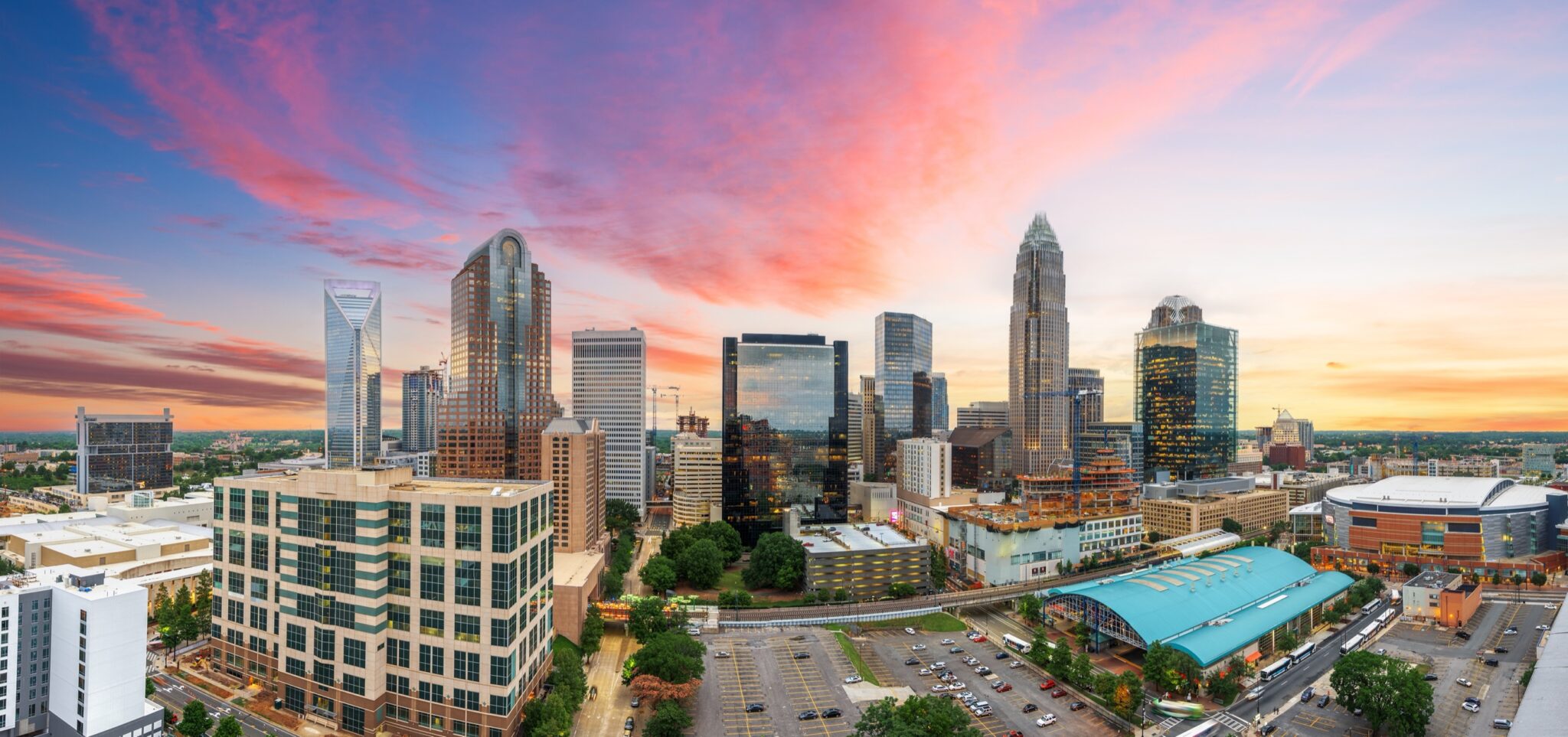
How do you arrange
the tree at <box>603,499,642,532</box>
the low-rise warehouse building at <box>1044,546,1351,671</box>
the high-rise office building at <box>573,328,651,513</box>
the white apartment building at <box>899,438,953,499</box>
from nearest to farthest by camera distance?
the low-rise warehouse building at <box>1044,546,1351,671</box> → the white apartment building at <box>899,438,953,499</box> → the tree at <box>603,499,642,532</box> → the high-rise office building at <box>573,328,651,513</box>

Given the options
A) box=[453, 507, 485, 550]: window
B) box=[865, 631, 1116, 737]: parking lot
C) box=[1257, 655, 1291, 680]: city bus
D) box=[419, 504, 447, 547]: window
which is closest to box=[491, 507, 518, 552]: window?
box=[453, 507, 485, 550]: window

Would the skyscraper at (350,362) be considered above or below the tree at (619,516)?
above

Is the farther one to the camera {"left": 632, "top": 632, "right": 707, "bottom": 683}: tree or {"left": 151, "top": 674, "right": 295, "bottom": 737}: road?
{"left": 632, "top": 632, "right": 707, "bottom": 683}: tree

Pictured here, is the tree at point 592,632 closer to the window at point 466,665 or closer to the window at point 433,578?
the window at point 466,665

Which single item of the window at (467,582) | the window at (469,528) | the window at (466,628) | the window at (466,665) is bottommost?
the window at (466,665)

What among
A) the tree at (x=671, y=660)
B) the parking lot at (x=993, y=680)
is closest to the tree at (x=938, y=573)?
the parking lot at (x=993, y=680)

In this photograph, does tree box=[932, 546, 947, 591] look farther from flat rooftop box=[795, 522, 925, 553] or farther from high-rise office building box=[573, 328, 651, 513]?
high-rise office building box=[573, 328, 651, 513]

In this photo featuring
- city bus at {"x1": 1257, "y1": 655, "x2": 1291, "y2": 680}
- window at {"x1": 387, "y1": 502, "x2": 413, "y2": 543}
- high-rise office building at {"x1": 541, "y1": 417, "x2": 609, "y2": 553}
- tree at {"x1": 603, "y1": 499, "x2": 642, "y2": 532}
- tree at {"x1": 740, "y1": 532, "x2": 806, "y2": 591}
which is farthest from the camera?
tree at {"x1": 603, "y1": 499, "x2": 642, "y2": 532}
